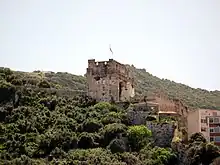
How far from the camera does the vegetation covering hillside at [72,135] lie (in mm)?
51375

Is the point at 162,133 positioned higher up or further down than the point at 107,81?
further down

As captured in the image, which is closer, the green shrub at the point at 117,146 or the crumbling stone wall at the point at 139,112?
the green shrub at the point at 117,146

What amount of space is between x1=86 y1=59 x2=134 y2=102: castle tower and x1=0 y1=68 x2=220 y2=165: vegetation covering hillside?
1453 millimetres

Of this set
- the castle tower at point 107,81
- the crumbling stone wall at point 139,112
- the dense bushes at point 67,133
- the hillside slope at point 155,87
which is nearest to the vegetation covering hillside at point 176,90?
the hillside slope at point 155,87

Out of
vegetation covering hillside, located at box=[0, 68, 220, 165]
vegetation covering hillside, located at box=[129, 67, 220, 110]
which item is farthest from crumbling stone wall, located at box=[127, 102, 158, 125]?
vegetation covering hillside, located at box=[129, 67, 220, 110]

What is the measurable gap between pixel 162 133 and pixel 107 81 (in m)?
10.9

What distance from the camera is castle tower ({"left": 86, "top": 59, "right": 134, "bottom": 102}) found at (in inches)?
2482

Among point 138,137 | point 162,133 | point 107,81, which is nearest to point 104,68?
point 107,81

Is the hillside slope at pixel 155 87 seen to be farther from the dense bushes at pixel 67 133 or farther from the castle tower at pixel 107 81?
the dense bushes at pixel 67 133

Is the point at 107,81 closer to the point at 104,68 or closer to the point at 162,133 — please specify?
the point at 104,68

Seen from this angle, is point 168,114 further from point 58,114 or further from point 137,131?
point 58,114

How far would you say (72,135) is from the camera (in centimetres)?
5641

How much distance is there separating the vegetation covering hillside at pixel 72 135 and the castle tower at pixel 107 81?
1.45 metres

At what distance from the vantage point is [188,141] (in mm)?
53812
